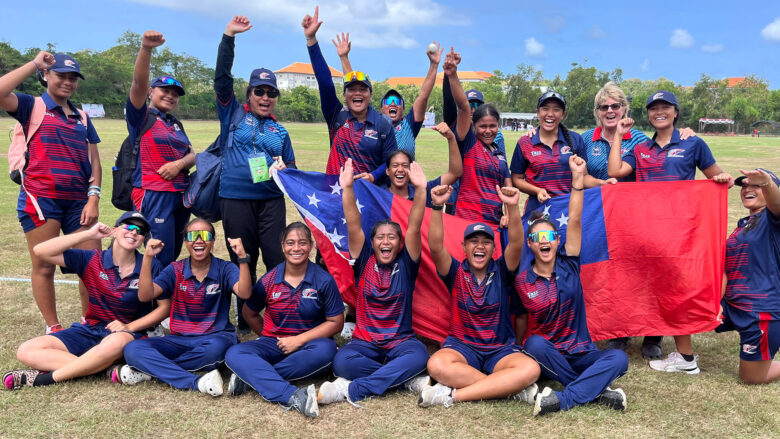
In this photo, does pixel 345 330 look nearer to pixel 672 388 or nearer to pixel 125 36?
pixel 672 388

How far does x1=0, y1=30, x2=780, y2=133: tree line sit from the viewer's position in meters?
79.4

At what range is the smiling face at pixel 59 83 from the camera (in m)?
5.75

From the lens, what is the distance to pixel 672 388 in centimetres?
500

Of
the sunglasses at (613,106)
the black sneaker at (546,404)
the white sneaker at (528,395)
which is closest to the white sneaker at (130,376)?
the white sneaker at (528,395)

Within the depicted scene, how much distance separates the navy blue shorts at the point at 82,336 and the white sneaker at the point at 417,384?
2.67 meters

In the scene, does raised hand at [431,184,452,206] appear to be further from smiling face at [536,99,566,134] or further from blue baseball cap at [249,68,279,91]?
blue baseball cap at [249,68,279,91]

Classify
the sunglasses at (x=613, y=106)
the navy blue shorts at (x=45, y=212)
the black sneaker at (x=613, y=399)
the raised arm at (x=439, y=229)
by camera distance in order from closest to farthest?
the black sneaker at (x=613, y=399) → the raised arm at (x=439, y=229) → the navy blue shorts at (x=45, y=212) → the sunglasses at (x=613, y=106)

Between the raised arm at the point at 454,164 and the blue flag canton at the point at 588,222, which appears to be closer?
the blue flag canton at the point at 588,222

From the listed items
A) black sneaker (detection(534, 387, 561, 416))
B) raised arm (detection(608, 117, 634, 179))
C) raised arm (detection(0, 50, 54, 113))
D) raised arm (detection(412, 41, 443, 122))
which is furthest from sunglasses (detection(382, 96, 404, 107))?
black sneaker (detection(534, 387, 561, 416))

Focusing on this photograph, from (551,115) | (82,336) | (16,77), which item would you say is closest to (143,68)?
(16,77)

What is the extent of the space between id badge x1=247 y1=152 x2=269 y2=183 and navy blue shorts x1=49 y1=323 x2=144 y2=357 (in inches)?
78.6

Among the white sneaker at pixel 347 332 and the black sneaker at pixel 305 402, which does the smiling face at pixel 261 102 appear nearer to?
the white sneaker at pixel 347 332

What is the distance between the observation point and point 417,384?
486cm

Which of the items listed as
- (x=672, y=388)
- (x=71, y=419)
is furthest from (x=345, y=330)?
(x=672, y=388)
